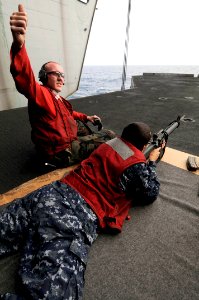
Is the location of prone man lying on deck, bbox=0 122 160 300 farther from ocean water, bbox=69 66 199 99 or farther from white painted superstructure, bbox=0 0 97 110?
ocean water, bbox=69 66 199 99

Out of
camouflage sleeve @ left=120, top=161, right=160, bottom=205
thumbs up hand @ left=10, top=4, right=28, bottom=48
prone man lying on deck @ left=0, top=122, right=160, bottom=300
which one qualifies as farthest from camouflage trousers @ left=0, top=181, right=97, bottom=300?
thumbs up hand @ left=10, top=4, right=28, bottom=48

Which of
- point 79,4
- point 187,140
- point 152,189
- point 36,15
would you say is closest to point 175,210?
point 152,189

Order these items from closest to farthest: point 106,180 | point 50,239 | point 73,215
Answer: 1. point 50,239
2. point 73,215
3. point 106,180

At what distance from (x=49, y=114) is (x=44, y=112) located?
0.06m

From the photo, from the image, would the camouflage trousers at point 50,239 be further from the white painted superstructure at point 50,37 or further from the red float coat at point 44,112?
the white painted superstructure at point 50,37

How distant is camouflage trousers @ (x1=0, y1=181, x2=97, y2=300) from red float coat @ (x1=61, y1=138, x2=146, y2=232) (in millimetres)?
73

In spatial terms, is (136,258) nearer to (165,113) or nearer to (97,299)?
(97,299)

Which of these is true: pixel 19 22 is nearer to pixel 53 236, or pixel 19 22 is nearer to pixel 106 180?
pixel 106 180

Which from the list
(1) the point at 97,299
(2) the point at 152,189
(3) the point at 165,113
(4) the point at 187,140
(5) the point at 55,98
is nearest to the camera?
(1) the point at 97,299

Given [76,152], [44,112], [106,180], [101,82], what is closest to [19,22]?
[44,112]

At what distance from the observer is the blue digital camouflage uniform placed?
Result: 46.1 inches

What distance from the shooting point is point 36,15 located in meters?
6.68

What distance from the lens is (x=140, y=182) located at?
70.7 inches

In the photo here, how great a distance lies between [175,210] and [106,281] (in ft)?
3.08
